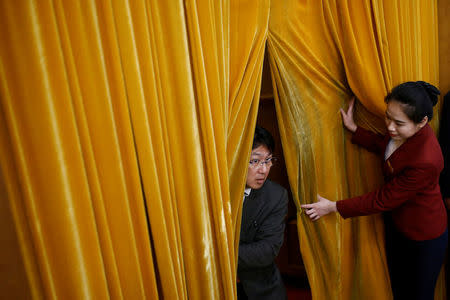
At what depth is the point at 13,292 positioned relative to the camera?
0.62m

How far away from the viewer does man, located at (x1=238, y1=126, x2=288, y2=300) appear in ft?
4.16

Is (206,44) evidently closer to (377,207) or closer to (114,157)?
(114,157)

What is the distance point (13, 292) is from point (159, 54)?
69 centimetres

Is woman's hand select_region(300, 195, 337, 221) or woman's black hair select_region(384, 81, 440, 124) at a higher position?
woman's black hair select_region(384, 81, 440, 124)

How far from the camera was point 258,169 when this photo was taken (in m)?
1.29

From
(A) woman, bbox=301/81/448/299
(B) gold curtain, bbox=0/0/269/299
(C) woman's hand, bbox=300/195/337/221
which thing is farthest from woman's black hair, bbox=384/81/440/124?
(B) gold curtain, bbox=0/0/269/299

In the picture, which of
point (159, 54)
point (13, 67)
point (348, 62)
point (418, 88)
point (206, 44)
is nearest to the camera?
point (13, 67)

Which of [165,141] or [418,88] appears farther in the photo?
[418,88]

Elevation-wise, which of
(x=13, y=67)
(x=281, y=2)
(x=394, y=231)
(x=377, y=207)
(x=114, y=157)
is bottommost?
(x=394, y=231)

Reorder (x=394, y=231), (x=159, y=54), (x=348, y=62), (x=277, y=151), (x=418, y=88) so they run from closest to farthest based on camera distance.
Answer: (x=159, y=54)
(x=418, y=88)
(x=348, y=62)
(x=394, y=231)
(x=277, y=151)

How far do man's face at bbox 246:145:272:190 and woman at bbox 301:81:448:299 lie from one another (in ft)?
1.28

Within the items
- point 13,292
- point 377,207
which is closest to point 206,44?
point 13,292

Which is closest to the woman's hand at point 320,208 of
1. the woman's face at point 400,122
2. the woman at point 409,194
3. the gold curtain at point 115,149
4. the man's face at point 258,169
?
the woman at point 409,194

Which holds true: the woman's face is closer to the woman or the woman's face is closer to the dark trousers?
the woman
